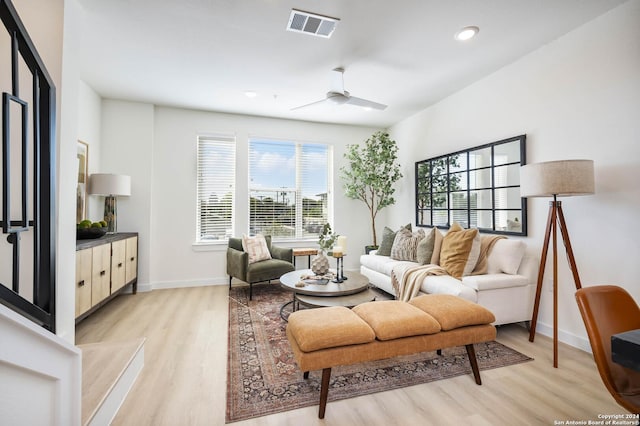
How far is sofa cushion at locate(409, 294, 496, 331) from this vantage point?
205 centimetres

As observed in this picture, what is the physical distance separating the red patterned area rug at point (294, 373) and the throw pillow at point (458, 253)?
75cm

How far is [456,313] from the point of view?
2098 millimetres

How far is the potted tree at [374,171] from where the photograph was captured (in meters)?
5.06

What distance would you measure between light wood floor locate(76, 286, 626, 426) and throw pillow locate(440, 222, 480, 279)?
739 millimetres

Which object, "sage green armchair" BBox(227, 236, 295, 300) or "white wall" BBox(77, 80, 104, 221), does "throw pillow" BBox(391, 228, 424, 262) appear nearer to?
"sage green armchair" BBox(227, 236, 295, 300)

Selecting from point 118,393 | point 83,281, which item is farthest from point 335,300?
point 83,281

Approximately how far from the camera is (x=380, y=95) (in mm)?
4188

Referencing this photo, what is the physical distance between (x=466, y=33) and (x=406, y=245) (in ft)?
8.22

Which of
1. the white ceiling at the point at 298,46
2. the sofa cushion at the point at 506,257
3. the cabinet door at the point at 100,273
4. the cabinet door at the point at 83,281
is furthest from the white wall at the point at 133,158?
the sofa cushion at the point at 506,257

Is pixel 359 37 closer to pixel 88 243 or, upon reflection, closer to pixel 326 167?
pixel 326 167

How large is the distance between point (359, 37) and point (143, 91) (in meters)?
3.06

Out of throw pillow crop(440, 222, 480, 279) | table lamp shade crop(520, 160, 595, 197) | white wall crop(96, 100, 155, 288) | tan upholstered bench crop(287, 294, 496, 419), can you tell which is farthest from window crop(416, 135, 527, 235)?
white wall crop(96, 100, 155, 288)

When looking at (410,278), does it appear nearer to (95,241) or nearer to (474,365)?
(474,365)

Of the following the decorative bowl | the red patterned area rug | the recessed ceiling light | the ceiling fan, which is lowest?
the red patterned area rug
